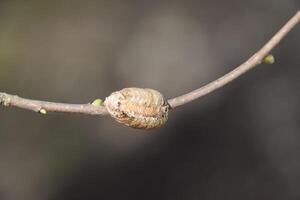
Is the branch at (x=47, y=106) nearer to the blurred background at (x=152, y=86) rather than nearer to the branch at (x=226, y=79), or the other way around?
the branch at (x=226, y=79)

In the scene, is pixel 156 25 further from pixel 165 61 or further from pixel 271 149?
pixel 271 149

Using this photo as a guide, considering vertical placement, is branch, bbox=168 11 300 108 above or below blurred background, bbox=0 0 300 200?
below

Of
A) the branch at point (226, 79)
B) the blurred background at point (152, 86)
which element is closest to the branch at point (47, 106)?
the branch at point (226, 79)

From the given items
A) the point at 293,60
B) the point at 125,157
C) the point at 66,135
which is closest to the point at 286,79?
the point at 293,60

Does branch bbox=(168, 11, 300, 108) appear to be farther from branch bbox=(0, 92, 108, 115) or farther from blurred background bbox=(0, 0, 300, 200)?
blurred background bbox=(0, 0, 300, 200)

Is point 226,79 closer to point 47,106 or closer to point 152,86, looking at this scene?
point 47,106

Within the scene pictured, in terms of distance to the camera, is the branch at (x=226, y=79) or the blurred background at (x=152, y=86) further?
the blurred background at (x=152, y=86)

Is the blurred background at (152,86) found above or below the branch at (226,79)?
above

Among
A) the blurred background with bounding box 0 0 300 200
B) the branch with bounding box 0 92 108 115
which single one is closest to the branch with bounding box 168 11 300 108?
the branch with bounding box 0 92 108 115
